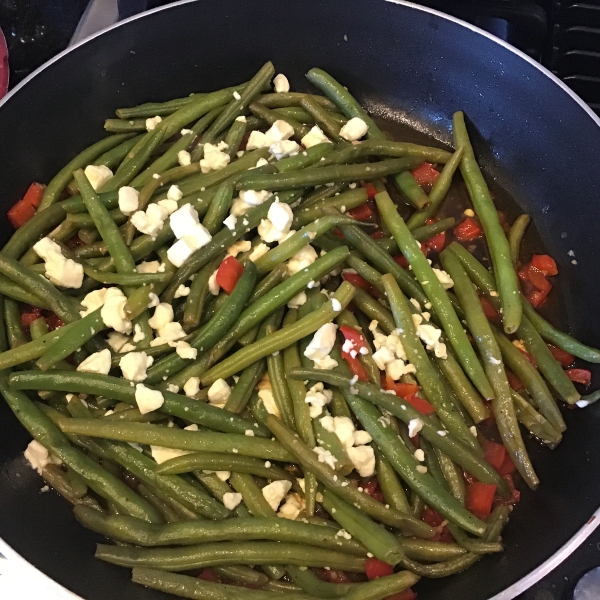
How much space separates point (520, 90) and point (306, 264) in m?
1.58

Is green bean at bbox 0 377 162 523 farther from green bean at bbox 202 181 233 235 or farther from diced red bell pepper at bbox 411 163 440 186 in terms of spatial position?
diced red bell pepper at bbox 411 163 440 186

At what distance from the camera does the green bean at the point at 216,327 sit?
8.72 ft

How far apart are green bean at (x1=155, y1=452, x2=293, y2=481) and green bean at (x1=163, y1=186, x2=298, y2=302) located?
77 cm

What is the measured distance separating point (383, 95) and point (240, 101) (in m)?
0.91

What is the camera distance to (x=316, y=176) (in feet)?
10.0

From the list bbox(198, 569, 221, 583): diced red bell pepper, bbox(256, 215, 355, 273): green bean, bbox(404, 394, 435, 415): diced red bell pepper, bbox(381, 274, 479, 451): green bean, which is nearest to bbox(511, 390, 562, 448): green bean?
bbox(381, 274, 479, 451): green bean

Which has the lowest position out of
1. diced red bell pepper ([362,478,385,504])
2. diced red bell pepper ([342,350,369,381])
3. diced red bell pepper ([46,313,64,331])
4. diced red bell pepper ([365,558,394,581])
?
diced red bell pepper ([365,558,394,581])

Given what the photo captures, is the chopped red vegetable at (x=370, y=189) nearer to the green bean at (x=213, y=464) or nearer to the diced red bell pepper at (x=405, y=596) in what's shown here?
the green bean at (x=213, y=464)

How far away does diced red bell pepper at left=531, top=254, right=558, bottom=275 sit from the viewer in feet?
10.4

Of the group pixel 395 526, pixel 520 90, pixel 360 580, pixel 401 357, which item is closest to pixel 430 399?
pixel 401 357

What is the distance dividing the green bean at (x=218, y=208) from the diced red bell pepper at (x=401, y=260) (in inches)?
35.7

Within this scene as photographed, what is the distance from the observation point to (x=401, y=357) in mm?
2771

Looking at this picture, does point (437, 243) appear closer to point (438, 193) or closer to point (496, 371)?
point (438, 193)

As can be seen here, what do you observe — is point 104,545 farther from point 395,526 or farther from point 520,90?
point 520,90
